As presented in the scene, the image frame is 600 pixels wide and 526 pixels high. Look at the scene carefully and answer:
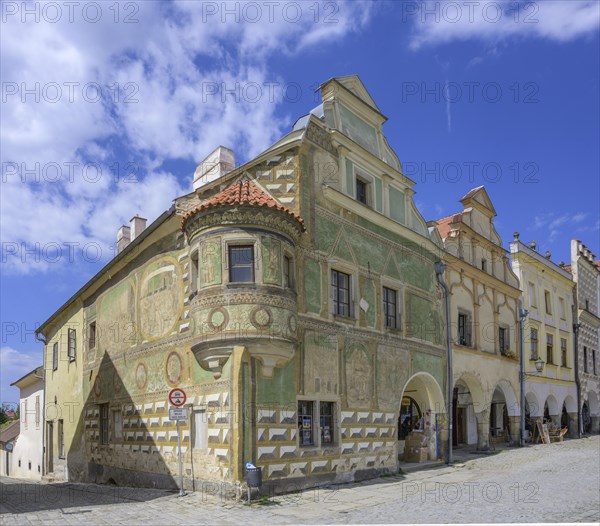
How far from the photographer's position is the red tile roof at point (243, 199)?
578 inches

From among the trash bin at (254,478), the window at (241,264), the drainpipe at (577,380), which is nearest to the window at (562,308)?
the drainpipe at (577,380)

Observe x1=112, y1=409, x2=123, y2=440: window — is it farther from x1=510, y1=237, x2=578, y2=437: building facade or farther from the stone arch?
the stone arch

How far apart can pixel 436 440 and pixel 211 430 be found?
958cm

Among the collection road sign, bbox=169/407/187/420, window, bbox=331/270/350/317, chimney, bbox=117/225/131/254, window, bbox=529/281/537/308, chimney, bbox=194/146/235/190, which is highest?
chimney, bbox=194/146/235/190

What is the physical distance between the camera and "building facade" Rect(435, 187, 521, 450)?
79.5 ft

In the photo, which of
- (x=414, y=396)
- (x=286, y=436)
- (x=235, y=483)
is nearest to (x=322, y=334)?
(x=286, y=436)

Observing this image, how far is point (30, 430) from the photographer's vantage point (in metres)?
34.0

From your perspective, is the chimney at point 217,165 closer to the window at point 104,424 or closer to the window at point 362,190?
the window at point 362,190

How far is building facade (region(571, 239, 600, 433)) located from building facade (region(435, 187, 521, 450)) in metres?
9.34

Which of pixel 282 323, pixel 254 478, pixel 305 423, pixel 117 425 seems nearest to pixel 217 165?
pixel 282 323

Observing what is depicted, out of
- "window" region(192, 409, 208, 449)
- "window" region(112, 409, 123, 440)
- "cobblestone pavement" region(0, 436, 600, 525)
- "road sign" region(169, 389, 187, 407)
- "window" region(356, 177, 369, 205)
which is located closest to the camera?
"cobblestone pavement" region(0, 436, 600, 525)

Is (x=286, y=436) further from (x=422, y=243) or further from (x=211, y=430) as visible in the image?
(x=422, y=243)

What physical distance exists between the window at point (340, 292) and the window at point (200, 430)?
458cm

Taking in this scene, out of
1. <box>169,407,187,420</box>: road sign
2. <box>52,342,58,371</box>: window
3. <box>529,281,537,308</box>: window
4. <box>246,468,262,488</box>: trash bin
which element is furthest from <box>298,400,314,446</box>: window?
<box>529,281,537,308</box>: window
